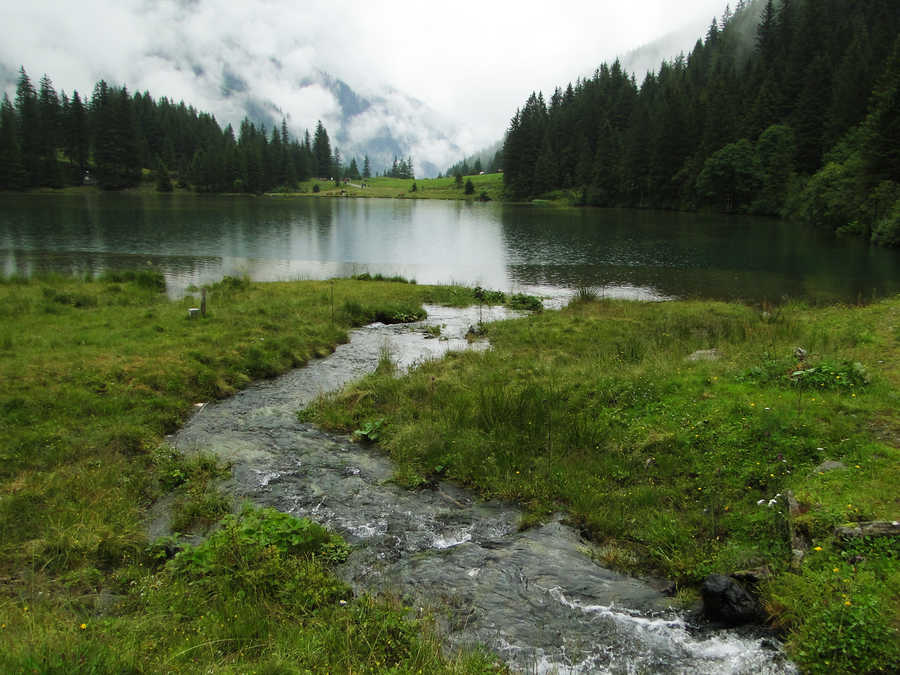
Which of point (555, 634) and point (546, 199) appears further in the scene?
point (546, 199)

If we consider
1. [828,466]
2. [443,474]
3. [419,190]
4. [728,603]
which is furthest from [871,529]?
[419,190]

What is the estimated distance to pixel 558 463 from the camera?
10.5 metres

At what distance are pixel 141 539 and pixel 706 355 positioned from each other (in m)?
14.1

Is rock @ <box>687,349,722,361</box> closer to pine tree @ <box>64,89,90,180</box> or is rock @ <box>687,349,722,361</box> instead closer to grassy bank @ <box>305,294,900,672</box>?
grassy bank @ <box>305,294,900,672</box>

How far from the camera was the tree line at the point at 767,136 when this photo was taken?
191 feet

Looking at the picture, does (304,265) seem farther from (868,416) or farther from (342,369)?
(868,416)

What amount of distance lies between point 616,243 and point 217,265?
40.6 meters

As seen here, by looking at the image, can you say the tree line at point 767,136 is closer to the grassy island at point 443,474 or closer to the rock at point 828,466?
the grassy island at point 443,474

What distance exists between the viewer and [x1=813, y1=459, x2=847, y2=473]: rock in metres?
8.34

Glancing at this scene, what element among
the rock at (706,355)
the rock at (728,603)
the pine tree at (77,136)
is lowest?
the rock at (728,603)

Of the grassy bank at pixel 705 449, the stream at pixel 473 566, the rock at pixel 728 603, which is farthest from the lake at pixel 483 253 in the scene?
the rock at pixel 728 603

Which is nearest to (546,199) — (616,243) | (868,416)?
(616,243)

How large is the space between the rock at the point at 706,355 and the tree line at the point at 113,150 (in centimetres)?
14780

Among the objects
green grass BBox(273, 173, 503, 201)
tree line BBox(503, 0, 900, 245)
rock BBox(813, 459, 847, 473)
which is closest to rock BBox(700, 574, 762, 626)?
rock BBox(813, 459, 847, 473)
